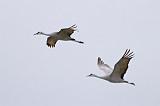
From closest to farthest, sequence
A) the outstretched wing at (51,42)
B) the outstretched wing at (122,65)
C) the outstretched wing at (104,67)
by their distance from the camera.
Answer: the outstretched wing at (122,65) → the outstretched wing at (104,67) → the outstretched wing at (51,42)

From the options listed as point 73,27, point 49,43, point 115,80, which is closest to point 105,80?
point 115,80

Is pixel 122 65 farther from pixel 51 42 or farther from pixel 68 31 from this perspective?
pixel 51 42

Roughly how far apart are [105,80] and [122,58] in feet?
7.06

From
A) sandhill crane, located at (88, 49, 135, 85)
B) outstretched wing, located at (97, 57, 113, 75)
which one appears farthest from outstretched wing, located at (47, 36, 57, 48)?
sandhill crane, located at (88, 49, 135, 85)

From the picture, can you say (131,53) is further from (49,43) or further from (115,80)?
(49,43)

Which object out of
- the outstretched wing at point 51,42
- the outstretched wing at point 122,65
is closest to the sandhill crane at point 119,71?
the outstretched wing at point 122,65

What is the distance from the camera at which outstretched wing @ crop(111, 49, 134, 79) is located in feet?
102

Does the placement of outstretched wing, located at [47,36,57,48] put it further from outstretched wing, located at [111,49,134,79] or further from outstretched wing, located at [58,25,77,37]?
outstretched wing, located at [111,49,134,79]

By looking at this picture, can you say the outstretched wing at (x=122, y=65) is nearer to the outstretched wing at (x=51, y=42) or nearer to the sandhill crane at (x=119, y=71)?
the sandhill crane at (x=119, y=71)

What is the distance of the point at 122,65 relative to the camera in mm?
31391

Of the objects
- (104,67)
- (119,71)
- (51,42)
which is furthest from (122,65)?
(51,42)

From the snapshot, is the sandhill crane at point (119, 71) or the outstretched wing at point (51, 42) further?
the outstretched wing at point (51, 42)

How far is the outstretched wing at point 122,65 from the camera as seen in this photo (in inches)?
1228

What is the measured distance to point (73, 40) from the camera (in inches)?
1394
